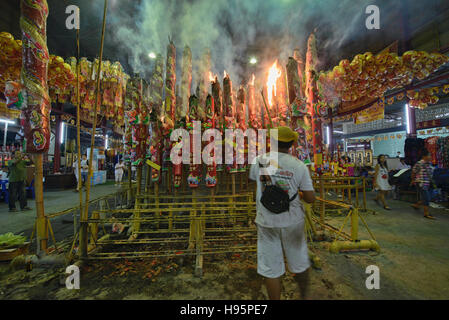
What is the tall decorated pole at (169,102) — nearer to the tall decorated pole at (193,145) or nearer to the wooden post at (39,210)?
the tall decorated pole at (193,145)

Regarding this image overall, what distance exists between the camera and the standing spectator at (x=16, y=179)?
5918 millimetres

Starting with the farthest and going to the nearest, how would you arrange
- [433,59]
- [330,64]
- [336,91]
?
1. [330,64]
2. [336,91]
3. [433,59]

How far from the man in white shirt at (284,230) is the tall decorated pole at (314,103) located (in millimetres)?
2796

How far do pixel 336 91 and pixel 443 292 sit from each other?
26.9ft

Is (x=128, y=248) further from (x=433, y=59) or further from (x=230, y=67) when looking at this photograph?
(x=433, y=59)

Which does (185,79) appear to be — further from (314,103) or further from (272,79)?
(314,103)

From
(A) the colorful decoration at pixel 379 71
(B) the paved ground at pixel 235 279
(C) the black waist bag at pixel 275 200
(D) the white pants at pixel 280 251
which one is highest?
(A) the colorful decoration at pixel 379 71

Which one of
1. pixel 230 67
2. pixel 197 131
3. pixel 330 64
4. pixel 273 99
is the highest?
pixel 330 64

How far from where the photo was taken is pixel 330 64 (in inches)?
399

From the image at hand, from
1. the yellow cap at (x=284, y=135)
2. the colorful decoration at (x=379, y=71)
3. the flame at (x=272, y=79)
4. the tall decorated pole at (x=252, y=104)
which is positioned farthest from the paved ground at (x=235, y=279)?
the colorful decoration at (x=379, y=71)

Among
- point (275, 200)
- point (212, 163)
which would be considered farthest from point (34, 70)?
point (275, 200)

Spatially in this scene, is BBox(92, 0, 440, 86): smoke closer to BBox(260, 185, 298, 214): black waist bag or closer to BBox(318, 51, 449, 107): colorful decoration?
BBox(318, 51, 449, 107): colorful decoration
